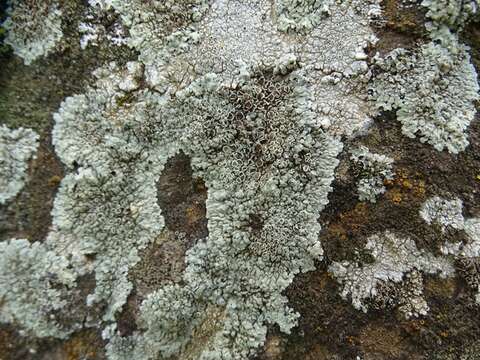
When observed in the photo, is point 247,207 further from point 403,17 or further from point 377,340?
point 403,17

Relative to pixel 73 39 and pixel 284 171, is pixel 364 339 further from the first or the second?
pixel 73 39

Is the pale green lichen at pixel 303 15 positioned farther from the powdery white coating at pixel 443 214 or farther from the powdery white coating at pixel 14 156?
the powdery white coating at pixel 14 156

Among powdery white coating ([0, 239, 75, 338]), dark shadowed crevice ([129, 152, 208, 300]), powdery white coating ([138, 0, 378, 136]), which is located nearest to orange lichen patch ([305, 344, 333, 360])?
dark shadowed crevice ([129, 152, 208, 300])

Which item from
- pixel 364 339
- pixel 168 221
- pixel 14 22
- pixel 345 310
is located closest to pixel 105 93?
pixel 14 22

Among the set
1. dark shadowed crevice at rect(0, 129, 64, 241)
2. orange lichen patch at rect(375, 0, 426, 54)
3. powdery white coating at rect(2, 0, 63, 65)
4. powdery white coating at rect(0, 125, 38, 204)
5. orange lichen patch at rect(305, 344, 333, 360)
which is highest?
powdery white coating at rect(2, 0, 63, 65)

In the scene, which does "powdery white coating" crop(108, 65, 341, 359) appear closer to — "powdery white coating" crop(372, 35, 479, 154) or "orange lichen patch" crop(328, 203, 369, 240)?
"orange lichen patch" crop(328, 203, 369, 240)

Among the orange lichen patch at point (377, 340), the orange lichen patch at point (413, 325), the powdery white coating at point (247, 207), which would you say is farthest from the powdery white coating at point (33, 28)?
the orange lichen patch at point (413, 325)
